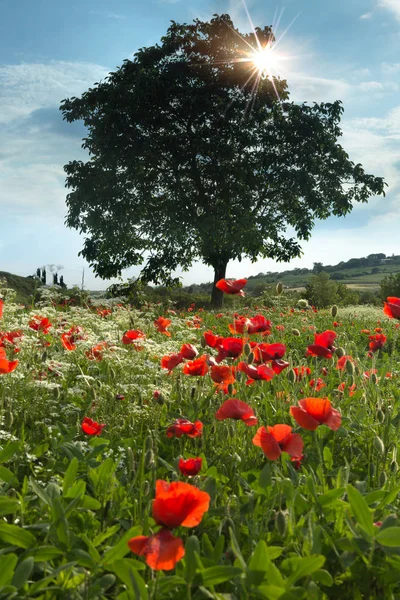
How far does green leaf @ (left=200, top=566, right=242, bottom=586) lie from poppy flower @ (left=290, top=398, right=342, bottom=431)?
23.3 inches

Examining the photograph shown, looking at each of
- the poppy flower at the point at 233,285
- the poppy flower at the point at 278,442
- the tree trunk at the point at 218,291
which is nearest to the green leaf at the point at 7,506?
the poppy flower at the point at 278,442

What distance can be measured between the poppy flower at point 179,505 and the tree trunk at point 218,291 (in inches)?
738

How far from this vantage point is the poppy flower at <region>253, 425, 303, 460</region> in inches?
72.8

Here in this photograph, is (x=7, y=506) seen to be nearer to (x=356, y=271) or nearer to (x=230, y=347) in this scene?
(x=230, y=347)

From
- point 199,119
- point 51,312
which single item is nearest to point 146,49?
point 199,119

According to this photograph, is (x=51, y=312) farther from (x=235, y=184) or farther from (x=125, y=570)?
(x=235, y=184)

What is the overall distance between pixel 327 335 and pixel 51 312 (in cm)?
457

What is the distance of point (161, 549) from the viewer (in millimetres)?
1228

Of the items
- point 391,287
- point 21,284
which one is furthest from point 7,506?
point 391,287

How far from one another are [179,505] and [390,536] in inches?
29.8

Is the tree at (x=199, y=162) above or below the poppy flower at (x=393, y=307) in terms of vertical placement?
above

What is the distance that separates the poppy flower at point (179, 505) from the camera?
1227 millimetres

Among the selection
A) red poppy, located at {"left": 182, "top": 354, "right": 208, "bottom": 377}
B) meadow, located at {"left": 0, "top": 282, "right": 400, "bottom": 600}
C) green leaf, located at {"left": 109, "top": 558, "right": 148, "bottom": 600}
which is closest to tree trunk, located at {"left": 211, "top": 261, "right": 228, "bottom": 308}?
meadow, located at {"left": 0, "top": 282, "right": 400, "bottom": 600}

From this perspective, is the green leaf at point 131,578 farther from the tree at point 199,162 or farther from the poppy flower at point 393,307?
the tree at point 199,162
